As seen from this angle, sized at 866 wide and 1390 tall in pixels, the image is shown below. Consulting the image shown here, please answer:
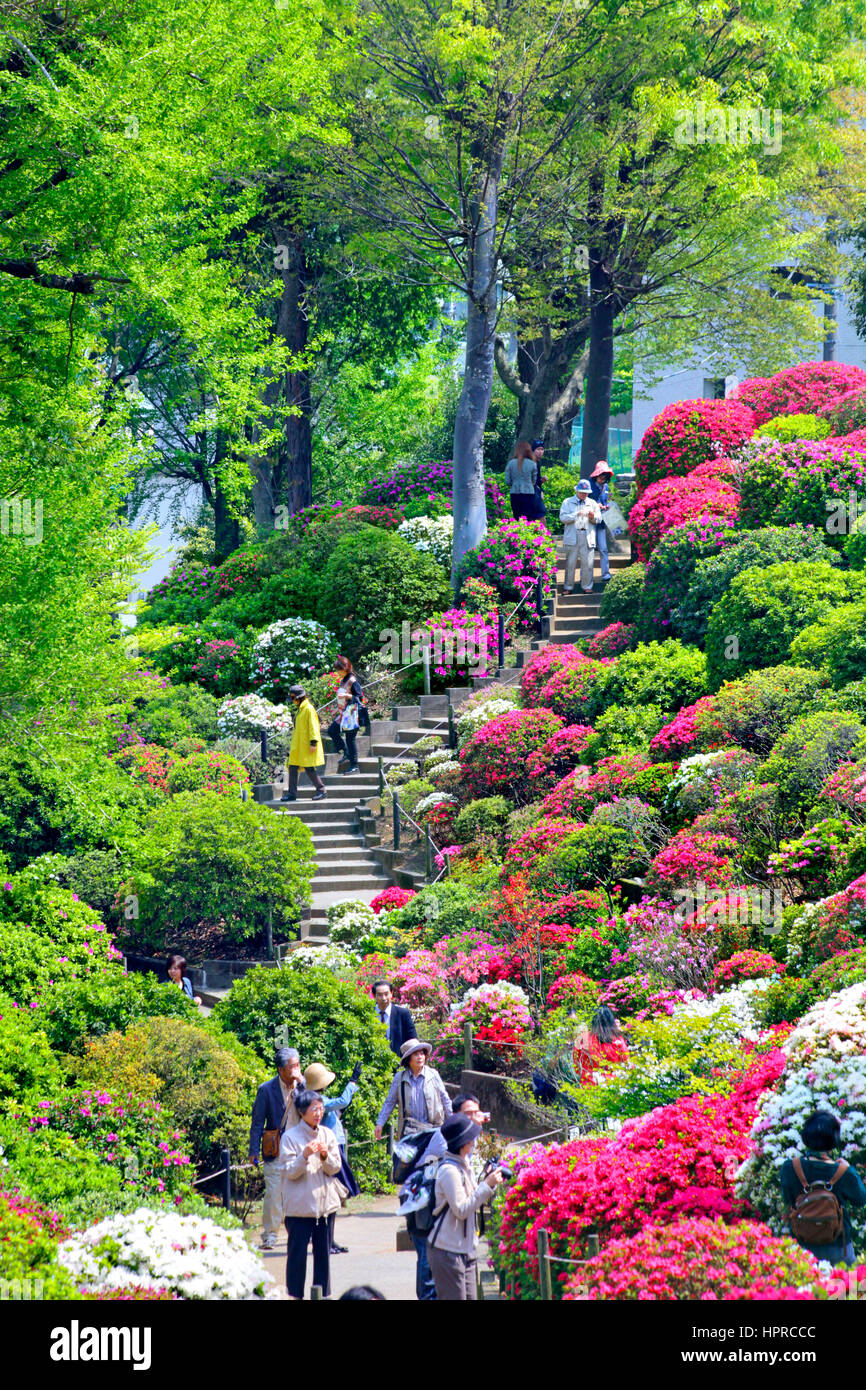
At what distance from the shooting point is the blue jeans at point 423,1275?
7.59 m

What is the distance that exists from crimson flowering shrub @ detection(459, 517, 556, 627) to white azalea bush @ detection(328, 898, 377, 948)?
6950 mm

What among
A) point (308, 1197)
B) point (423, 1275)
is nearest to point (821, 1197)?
point (423, 1275)

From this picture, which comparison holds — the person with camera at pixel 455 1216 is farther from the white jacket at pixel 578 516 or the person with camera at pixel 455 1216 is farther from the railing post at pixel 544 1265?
the white jacket at pixel 578 516

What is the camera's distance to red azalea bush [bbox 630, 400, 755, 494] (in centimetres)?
2212

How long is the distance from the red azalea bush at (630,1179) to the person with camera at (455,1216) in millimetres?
482

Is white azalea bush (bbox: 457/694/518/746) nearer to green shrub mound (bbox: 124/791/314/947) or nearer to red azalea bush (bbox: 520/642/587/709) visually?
red azalea bush (bbox: 520/642/587/709)

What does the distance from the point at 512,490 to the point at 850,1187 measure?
18.0 metres

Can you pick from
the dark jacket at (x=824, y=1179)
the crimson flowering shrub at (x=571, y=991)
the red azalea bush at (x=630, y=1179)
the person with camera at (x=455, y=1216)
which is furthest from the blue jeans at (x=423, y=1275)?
the crimson flowering shrub at (x=571, y=991)

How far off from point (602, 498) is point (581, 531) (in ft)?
6.59

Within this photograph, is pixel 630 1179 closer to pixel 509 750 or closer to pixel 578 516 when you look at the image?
pixel 509 750

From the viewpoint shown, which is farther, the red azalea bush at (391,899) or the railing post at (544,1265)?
the red azalea bush at (391,899)

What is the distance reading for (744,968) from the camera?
11039 millimetres

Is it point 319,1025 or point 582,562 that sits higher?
point 582,562

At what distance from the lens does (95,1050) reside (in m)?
10.7
